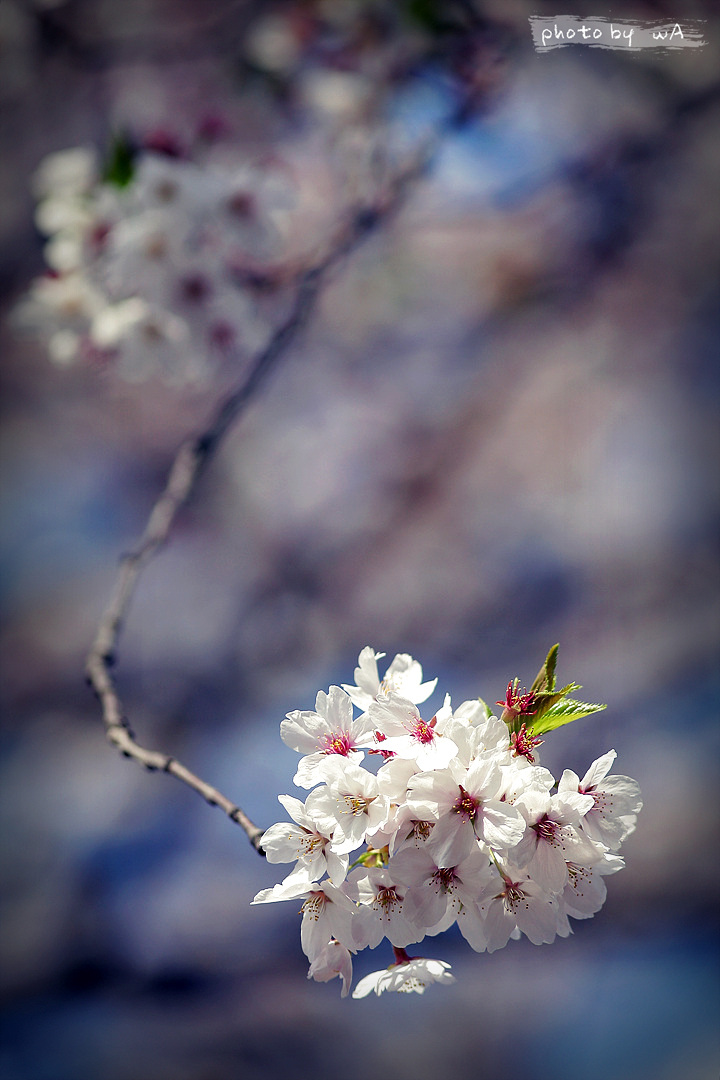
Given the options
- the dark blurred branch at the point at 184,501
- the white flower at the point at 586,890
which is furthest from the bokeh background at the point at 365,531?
the white flower at the point at 586,890

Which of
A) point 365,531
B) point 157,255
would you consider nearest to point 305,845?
point 157,255

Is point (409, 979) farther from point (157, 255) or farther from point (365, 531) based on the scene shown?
point (365, 531)

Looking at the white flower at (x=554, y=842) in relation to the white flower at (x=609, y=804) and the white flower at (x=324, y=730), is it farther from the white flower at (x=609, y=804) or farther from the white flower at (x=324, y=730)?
the white flower at (x=324, y=730)

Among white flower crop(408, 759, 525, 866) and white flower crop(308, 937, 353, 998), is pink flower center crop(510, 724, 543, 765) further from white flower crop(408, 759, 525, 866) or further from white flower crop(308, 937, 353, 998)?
white flower crop(308, 937, 353, 998)

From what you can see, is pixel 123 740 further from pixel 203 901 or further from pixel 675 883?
pixel 675 883

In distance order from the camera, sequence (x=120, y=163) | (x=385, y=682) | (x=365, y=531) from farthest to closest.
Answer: (x=365, y=531) < (x=120, y=163) < (x=385, y=682)

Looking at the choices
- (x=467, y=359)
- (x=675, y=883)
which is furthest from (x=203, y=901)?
(x=467, y=359)

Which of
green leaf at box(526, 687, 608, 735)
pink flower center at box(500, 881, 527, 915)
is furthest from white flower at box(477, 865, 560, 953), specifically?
green leaf at box(526, 687, 608, 735)
